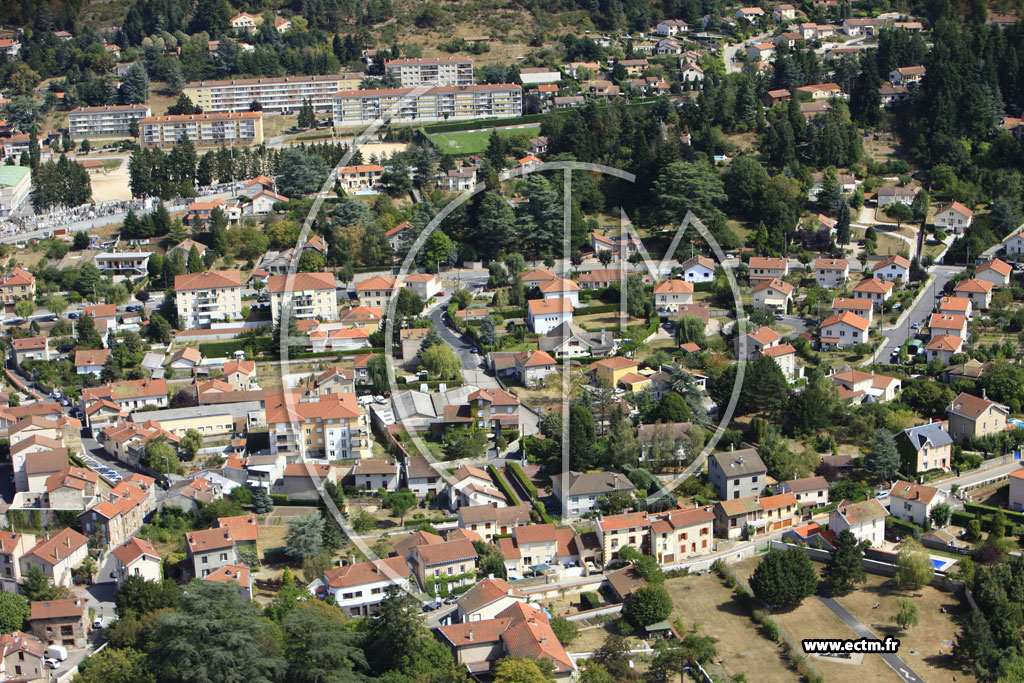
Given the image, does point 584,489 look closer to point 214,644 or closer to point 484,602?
point 484,602

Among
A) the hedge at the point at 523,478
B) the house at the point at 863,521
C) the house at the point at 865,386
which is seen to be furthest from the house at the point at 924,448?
the hedge at the point at 523,478

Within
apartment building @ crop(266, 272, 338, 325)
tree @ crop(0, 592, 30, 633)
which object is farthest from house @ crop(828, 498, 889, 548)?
apartment building @ crop(266, 272, 338, 325)

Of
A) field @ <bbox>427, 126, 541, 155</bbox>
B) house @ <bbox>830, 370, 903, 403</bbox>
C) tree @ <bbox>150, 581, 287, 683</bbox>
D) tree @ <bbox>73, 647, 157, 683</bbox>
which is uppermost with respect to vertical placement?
field @ <bbox>427, 126, 541, 155</bbox>

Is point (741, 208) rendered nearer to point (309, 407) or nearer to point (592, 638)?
point (309, 407)

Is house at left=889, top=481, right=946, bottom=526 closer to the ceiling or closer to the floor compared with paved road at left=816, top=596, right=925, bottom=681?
closer to the ceiling

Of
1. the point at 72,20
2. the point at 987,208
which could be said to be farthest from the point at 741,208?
the point at 72,20

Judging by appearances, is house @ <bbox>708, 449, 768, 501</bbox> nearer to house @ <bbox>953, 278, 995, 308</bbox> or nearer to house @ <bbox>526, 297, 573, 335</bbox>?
house @ <bbox>526, 297, 573, 335</bbox>

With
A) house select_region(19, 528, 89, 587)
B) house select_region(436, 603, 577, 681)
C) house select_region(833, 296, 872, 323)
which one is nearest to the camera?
house select_region(436, 603, 577, 681)

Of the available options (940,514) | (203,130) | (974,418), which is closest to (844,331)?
(974,418)
